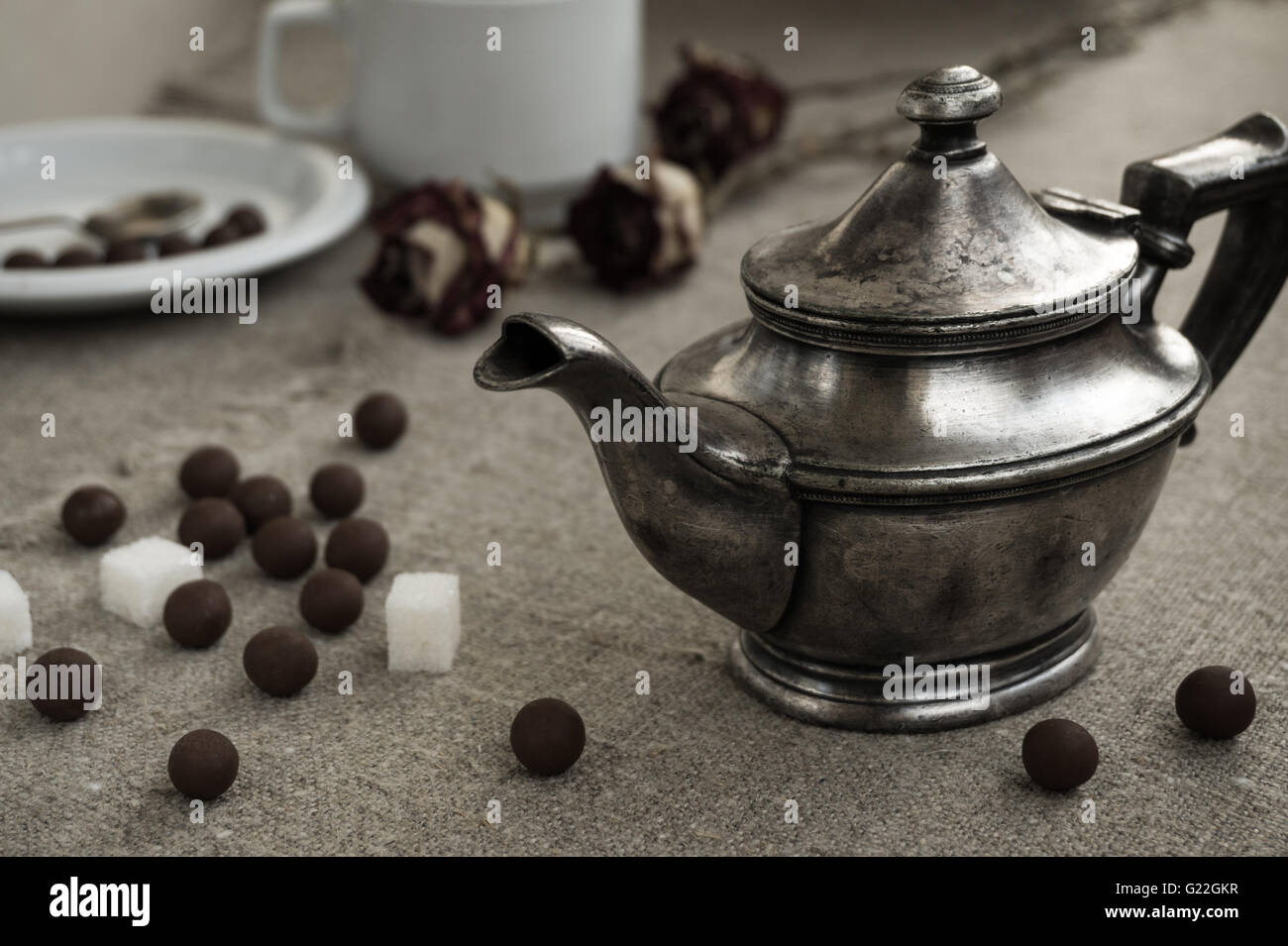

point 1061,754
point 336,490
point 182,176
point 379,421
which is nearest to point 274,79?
point 182,176

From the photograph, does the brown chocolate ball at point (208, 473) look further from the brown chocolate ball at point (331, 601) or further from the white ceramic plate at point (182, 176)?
the white ceramic plate at point (182, 176)

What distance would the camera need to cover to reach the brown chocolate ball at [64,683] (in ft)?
2.40

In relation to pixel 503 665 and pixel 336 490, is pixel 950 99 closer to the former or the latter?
pixel 503 665

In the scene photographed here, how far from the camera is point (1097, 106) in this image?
1741mm

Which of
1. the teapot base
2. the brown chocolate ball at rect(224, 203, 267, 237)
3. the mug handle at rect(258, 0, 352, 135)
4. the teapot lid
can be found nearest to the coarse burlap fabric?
the teapot base

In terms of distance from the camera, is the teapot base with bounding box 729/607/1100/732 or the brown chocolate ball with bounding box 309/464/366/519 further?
the brown chocolate ball with bounding box 309/464/366/519

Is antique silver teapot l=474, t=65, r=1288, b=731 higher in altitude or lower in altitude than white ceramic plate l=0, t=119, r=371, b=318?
higher

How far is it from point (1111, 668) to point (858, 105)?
1.20 meters

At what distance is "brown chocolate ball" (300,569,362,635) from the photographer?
80cm

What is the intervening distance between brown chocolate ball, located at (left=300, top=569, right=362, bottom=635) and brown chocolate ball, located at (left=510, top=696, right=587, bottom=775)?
169mm

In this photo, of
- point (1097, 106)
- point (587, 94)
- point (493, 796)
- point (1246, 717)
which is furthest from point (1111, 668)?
point (1097, 106)

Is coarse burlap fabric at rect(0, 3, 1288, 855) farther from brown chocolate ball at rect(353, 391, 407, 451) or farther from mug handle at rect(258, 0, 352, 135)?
mug handle at rect(258, 0, 352, 135)

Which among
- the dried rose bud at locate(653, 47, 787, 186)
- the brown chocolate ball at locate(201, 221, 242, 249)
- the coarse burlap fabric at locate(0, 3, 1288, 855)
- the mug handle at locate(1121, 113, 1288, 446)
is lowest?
the coarse burlap fabric at locate(0, 3, 1288, 855)

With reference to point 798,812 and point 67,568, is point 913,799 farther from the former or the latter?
point 67,568
